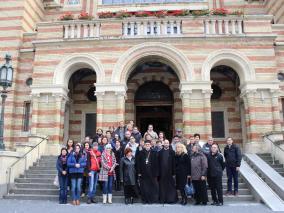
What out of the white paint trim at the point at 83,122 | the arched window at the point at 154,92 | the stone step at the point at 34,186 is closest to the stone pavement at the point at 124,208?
the stone step at the point at 34,186

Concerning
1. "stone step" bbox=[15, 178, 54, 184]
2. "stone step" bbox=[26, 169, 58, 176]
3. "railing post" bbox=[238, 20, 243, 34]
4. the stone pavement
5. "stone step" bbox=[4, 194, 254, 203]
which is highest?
"railing post" bbox=[238, 20, 243, 34]

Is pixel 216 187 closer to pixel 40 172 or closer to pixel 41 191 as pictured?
pixel 41 191

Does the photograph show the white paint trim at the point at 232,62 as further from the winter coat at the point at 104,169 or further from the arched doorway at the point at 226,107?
the winter coat at the point at 104,169

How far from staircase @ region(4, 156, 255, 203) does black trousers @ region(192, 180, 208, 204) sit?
0.89 m

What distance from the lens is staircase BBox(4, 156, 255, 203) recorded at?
9135 millimetres

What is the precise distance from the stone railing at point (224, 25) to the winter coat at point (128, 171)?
8.32m

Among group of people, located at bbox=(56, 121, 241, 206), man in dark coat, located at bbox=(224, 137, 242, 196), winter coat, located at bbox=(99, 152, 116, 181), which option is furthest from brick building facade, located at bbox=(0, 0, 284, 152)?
winter coat, located at bbox=(99, 152, 116, 181)

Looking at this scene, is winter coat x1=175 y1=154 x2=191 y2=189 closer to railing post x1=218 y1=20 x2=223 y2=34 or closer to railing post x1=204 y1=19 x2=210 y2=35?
railing post x1=204 y1=19 x2=210 y2=35

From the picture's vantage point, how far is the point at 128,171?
862 cm

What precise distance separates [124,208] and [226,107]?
10.3 meters

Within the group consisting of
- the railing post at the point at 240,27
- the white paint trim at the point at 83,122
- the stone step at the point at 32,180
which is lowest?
the stone step at the point at 32,180

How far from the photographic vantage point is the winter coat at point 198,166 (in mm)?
8367

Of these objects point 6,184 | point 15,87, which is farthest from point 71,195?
point 15,87

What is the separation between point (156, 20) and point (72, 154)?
27.4ft
